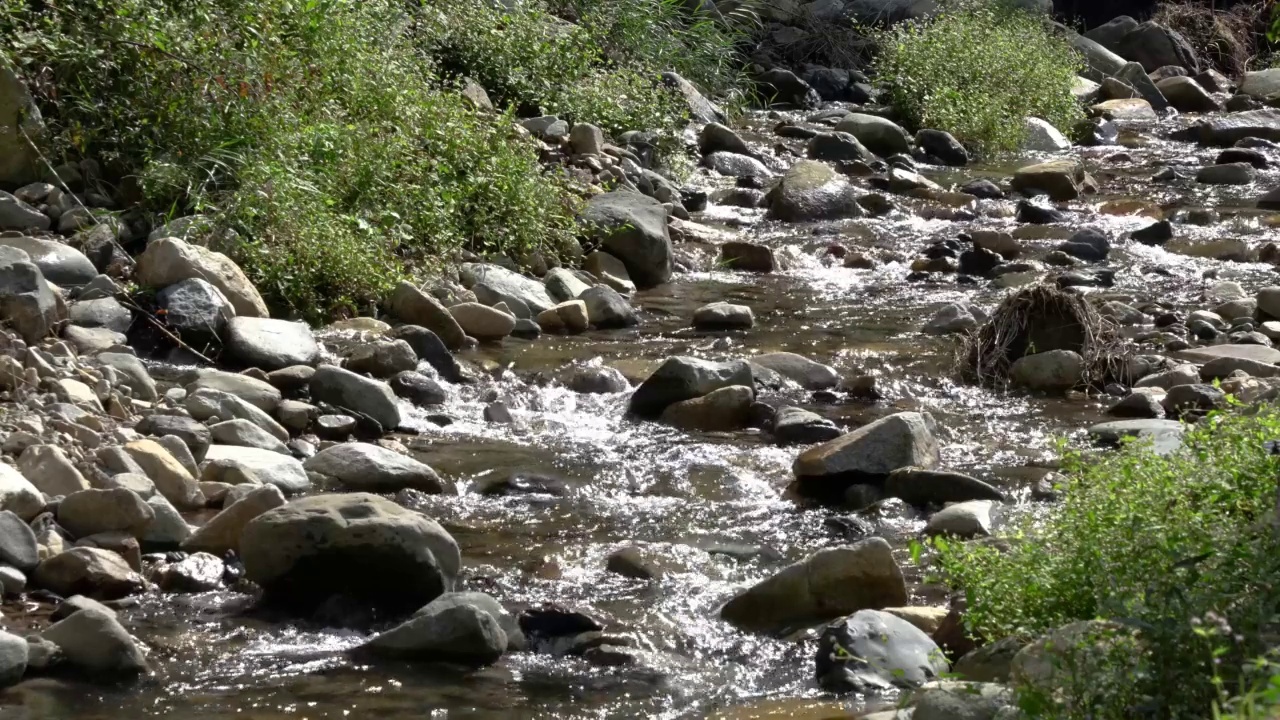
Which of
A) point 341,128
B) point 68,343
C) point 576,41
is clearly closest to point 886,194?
point 576,41

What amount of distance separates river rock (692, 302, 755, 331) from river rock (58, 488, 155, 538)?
4.51 m

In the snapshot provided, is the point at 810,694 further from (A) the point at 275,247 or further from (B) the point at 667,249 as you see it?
(B) the point at 667,249

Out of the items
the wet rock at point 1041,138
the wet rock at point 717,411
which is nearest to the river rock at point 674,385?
the wet rock at point 717,411

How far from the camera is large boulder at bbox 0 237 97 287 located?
740 cm

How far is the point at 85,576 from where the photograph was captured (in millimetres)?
4816

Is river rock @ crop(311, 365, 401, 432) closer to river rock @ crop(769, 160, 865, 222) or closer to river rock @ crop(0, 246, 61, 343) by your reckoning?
river rock @ crop(0, 246, 61, 343)

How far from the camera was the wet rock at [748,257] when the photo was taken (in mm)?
10867

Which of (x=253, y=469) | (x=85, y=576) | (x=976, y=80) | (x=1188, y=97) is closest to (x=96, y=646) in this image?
(x=85, y=576)

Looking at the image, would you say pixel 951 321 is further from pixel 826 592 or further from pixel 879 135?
pixel 879 135

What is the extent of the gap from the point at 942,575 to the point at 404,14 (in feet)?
26.3

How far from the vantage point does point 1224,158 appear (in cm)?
1545

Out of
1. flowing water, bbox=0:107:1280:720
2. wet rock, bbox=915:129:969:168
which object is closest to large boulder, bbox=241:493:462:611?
flowing water, bbox=0:107:1280:720

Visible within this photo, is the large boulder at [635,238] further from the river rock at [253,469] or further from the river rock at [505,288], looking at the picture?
the river rock at [253,469]

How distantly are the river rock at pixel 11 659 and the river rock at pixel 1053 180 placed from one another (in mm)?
11032
